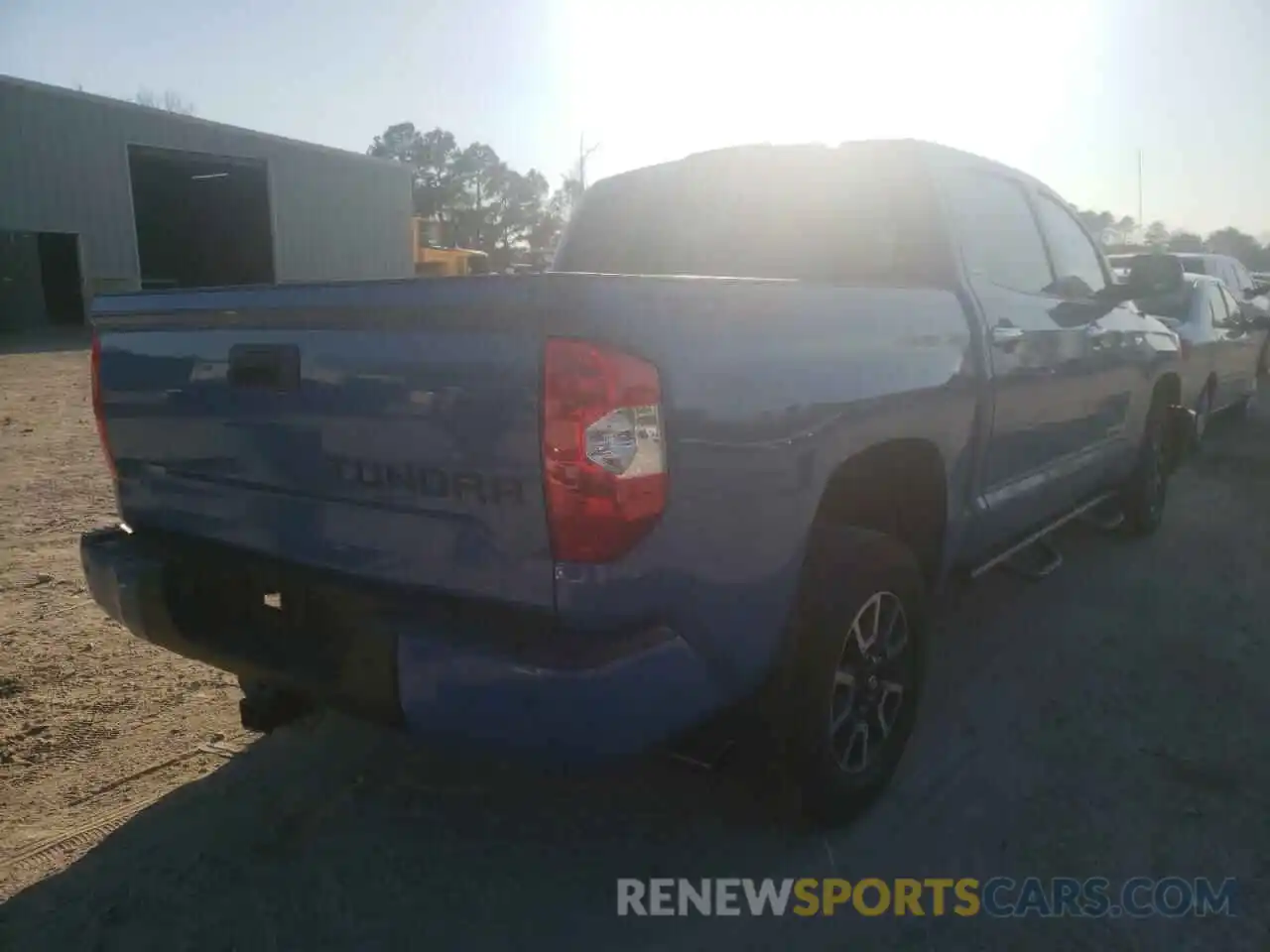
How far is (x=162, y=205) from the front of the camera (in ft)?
95.0

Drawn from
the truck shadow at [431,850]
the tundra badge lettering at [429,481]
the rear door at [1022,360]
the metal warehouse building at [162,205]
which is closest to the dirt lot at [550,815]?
the truck shadow at [431,850]

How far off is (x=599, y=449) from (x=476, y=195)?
6222 centimetres

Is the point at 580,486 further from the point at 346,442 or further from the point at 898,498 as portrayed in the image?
the point at 898,498

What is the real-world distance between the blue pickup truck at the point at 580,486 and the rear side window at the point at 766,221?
19mm

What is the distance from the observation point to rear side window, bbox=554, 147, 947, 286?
3246mm

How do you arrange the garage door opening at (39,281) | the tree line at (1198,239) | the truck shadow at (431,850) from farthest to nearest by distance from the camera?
the tree line at (1198,239)
the garage door opening at (39,281)
the truck shadow at (431,850)

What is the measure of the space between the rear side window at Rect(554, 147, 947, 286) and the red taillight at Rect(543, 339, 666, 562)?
1.70 meters

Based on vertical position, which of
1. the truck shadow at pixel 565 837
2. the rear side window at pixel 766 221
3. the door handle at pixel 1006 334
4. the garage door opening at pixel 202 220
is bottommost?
the truck shadow at pixel 565 837

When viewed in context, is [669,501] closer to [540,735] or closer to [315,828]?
[540,735]

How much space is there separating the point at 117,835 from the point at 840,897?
6.30ft

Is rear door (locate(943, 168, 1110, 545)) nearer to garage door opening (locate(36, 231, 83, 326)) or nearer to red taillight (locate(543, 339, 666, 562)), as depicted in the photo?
red taillight (locate(543, 339, 666, 562))

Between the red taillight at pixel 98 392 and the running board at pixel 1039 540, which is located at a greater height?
the red taillight at pixel 98 392

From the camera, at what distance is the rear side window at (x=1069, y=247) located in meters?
4.14

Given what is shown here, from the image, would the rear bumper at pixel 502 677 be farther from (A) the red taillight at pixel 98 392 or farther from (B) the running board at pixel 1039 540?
(B) the running board at pixel 1039 540
